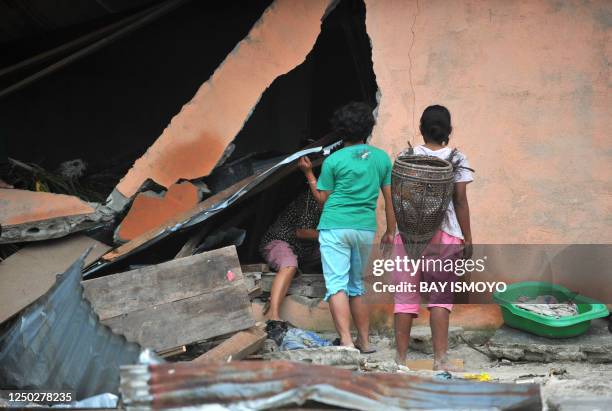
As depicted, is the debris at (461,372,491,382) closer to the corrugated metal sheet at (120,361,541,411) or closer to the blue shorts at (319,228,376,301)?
the blue shorts at (319,228,376,301)

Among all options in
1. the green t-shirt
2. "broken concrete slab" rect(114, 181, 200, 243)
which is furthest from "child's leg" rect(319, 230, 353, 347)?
"broken concrete slab" rect(114, 181, 200, 243)

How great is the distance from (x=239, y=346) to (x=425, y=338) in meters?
1.57

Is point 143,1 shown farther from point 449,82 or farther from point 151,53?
point 449,82

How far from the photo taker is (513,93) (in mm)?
6047

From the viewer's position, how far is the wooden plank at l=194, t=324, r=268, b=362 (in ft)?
15.1

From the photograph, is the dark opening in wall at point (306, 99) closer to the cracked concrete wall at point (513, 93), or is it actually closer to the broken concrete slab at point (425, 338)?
the cracked concrete wall at point (513, 93)

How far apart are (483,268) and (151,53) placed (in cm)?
392

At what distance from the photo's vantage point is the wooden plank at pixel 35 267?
5332 mm

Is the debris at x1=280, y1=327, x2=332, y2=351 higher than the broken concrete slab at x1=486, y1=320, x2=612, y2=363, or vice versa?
the debris at x1=280, y1=327, x2=332, y2=351

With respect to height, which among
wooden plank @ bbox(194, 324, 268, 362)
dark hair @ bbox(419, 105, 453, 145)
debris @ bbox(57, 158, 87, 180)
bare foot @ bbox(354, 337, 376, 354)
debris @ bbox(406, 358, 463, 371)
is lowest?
debris @ bbox(406, 358, 463, 371)

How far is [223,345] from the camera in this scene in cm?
472

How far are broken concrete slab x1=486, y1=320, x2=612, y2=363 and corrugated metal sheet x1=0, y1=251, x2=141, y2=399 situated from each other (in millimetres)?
2470

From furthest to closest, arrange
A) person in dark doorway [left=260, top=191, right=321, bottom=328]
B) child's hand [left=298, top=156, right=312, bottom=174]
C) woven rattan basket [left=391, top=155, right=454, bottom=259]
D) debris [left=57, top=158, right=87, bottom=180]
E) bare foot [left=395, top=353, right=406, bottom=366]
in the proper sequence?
1. debris [left=57, top=158, right=87, bottom=180]
2. person in dark doorway [left=260, top=191, right=321, bottom=328]
3. child's hand [left=298, top=156, right=312, bottom=174]
4. bare foot [left=395, top=353, right=406, bottom=366]
5. woven rattan basket [left=391, top=155, right=454, bottom=259]

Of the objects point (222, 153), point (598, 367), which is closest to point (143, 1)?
point (222, 153)
